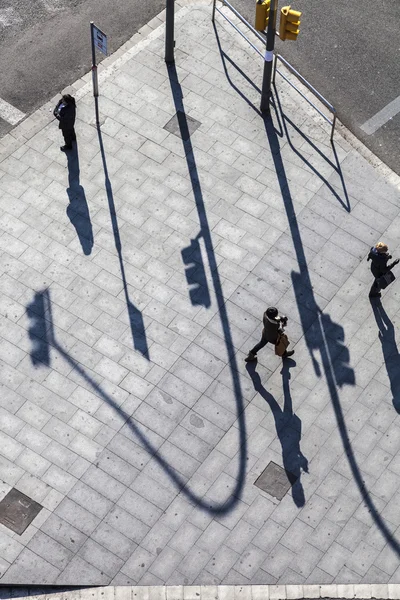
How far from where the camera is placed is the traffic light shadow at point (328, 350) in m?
17.2

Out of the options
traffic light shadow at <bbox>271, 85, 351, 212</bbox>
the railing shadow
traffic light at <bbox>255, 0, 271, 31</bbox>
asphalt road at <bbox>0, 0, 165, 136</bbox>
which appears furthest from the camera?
asphalt road at <bbox>0, 0, 165, 136</bbox>

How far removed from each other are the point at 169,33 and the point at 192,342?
7468 millimetres

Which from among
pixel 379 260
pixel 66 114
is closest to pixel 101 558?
pixel 379 260

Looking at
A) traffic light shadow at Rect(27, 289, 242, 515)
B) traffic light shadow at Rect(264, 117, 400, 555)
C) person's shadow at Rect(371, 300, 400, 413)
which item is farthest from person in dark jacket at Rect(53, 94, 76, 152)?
person's shadow at Rect(371, 300, 400, 413)

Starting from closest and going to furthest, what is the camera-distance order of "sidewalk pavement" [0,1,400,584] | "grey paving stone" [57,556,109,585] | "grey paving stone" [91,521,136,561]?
1. "grey paving stone" [57,556,109,585]
2. "grey paving stone" [91,521,136,561]
3. "sidewalk pavement" [0,1,400,584]

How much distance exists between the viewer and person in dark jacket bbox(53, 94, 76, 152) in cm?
2030

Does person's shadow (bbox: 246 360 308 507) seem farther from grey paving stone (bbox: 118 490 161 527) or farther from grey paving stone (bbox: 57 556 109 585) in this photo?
grey paving stone (bbox: 57 556 109 585)

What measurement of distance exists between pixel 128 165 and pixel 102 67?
3050 millimetres

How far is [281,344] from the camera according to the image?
17.6m

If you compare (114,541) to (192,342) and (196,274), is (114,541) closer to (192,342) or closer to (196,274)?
(192,342)

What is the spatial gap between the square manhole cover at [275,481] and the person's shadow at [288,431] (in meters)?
0.04

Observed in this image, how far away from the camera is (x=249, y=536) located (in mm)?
16594

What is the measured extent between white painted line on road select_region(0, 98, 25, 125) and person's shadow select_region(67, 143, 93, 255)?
1549 millimetres

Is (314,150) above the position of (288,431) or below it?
above
